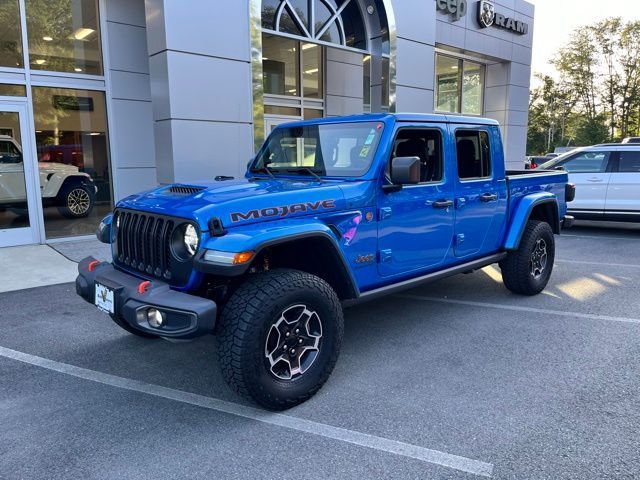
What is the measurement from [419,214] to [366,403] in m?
1.63

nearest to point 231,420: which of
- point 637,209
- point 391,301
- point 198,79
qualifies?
point 391,301

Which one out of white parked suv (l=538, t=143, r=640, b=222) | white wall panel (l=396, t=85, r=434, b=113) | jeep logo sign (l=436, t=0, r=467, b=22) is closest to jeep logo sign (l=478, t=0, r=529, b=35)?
jeep logo sign (l=436, t=0, r=467, b=22)

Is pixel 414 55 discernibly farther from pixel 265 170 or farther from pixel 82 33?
pixel 265 170

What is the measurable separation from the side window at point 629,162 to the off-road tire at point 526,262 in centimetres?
528

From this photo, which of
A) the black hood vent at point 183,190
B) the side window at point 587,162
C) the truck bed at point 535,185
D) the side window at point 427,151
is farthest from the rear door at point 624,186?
the black hood vent at point 183,190

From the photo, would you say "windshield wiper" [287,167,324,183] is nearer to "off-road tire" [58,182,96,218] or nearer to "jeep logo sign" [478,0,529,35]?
"off-road tire" [58,182,96,218]

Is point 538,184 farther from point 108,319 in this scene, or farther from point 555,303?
point 108,319

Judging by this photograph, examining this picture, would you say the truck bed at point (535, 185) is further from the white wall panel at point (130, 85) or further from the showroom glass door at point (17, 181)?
the showroom glass door at point (17, 181)

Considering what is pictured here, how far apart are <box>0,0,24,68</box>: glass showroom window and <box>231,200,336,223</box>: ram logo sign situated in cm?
750

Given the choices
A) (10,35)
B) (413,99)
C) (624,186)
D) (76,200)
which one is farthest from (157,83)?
(624,186)

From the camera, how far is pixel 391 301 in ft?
18.0

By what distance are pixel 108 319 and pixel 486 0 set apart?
45.5 feet

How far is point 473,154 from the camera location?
15.8ft

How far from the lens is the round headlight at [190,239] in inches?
121
